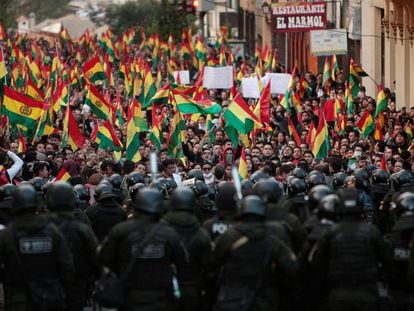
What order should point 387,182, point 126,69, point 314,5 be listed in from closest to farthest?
point 387,182, point 126,69, point 314,5

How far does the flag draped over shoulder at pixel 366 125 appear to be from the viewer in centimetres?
2711

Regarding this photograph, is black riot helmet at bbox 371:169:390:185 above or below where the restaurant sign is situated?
below

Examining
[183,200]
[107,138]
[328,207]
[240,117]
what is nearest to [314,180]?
[328,207]

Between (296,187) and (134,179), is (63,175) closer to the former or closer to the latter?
(134,179)

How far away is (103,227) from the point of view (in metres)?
15.8

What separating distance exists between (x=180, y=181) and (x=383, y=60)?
25014 mm

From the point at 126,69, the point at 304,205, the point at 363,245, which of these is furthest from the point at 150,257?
the point at 126,69

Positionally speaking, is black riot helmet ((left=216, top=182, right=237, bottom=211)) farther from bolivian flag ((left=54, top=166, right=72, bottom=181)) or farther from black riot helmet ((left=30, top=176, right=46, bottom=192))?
bolivian flag ((left=54, top=166, right=72, bottom=181))

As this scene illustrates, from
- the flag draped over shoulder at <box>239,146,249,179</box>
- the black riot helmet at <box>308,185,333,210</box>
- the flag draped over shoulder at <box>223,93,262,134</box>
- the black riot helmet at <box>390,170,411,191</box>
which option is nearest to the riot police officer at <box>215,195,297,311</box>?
the black riot helmet at <box>308,185,333,210</box>

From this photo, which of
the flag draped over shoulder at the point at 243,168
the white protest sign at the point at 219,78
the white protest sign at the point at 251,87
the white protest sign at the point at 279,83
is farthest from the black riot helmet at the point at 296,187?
the white protest sign at the point at 219,78

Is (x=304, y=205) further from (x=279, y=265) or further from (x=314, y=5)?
(x=314, y=5)

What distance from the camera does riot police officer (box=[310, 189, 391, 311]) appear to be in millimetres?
12164

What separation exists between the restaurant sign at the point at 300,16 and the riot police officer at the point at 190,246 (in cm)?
2871

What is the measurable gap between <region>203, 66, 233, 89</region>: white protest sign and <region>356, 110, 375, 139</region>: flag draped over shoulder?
6.76m
